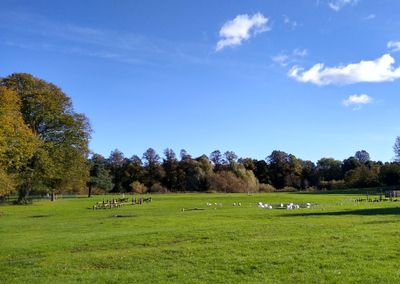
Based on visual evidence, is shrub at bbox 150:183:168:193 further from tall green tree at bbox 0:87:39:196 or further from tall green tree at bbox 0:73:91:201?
tall green tree at bbox 0:87:39:196

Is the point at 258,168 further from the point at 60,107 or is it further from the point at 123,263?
the point at 123,263

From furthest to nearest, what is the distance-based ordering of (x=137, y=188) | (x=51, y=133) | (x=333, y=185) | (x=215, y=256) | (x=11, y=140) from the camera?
(x=333, y=185)
(x=137, y=188)
(x=51, y=133)
(x=11, y=140)
(x=215, y=256)

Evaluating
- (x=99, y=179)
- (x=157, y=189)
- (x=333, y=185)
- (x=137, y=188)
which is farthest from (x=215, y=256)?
(x=333, y=185)

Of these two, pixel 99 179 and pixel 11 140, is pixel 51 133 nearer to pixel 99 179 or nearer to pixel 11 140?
pixel 11 140

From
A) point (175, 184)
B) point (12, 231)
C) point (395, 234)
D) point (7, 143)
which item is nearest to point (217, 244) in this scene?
point (395, 234)

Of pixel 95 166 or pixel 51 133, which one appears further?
pixel 95 166

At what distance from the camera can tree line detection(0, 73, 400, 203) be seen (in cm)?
5988

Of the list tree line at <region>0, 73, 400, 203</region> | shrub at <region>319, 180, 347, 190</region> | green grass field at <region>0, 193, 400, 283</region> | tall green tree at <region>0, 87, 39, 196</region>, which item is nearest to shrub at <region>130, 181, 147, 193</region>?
tree line at <region>0, 73, 400, 203</region>

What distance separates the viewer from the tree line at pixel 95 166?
196 feet

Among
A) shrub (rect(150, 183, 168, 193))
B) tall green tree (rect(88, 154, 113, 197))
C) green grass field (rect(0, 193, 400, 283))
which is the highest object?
tall green tree (rect(88, 154, 113, 197))

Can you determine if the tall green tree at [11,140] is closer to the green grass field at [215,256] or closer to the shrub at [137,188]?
the green grass field at [215,256]

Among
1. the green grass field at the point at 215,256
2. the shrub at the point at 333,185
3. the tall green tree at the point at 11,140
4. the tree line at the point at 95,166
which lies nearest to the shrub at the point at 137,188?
the tree line at the point at 95,166

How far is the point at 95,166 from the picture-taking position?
133 m

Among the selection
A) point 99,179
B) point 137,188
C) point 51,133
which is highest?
point 51,133
